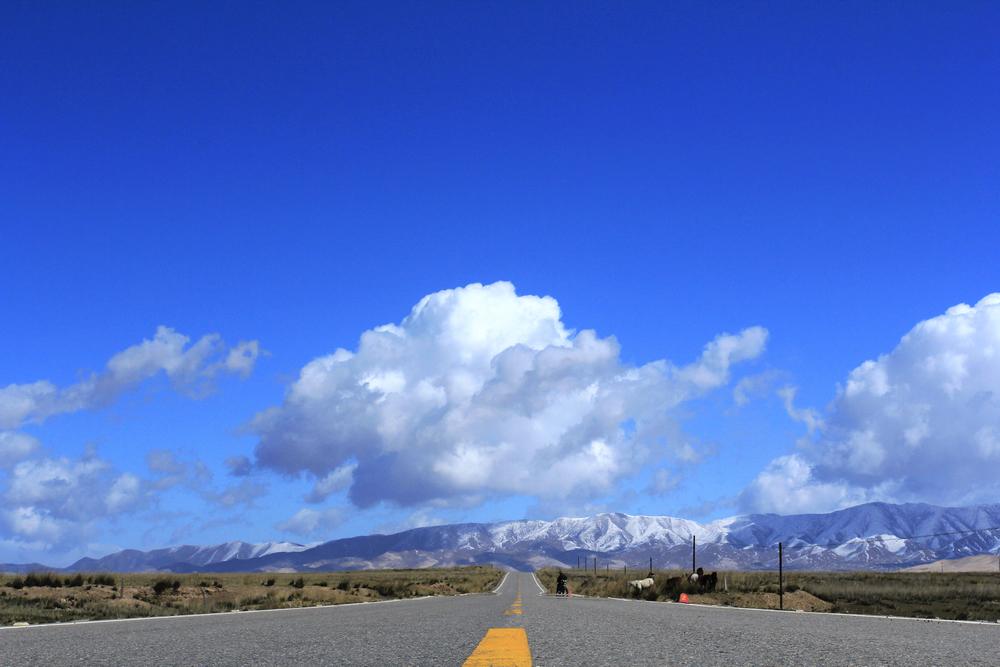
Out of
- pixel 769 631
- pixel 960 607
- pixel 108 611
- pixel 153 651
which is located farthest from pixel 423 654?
pixel 960 607

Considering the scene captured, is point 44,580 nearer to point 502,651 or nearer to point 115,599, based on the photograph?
point 115,599

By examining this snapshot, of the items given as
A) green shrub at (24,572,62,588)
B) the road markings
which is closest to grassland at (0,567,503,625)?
Result: green shrub at (24,572,62,588)

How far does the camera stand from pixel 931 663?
7.64 meters

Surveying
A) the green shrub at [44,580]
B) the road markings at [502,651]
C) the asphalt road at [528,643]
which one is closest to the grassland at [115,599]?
the green shrub at [44,580]

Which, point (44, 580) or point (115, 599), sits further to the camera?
point (44, 580)

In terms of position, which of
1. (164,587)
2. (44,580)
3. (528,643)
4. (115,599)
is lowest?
(164,587)

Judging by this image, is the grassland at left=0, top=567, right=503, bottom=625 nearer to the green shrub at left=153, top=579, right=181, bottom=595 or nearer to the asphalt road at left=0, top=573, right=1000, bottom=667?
the green shrub at left=153, top=579, right=181, bottom=595

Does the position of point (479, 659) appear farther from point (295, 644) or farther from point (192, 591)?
point (192, 591)

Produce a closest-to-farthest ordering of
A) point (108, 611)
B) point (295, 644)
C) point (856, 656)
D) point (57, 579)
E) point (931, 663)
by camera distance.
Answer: point (931, 663)
point (856, 656)
point (295, 644)
point (108, 611)
point (57, 579)

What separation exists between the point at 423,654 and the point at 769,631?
554 cm

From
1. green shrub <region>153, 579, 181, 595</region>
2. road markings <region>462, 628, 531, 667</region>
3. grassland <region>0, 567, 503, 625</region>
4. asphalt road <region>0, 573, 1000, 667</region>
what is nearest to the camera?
road markings <region>462, 628, 531, 667</region>

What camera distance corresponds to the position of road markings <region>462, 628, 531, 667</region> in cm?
736


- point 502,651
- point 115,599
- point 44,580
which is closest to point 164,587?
point 44,580

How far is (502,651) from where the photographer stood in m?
8.48
